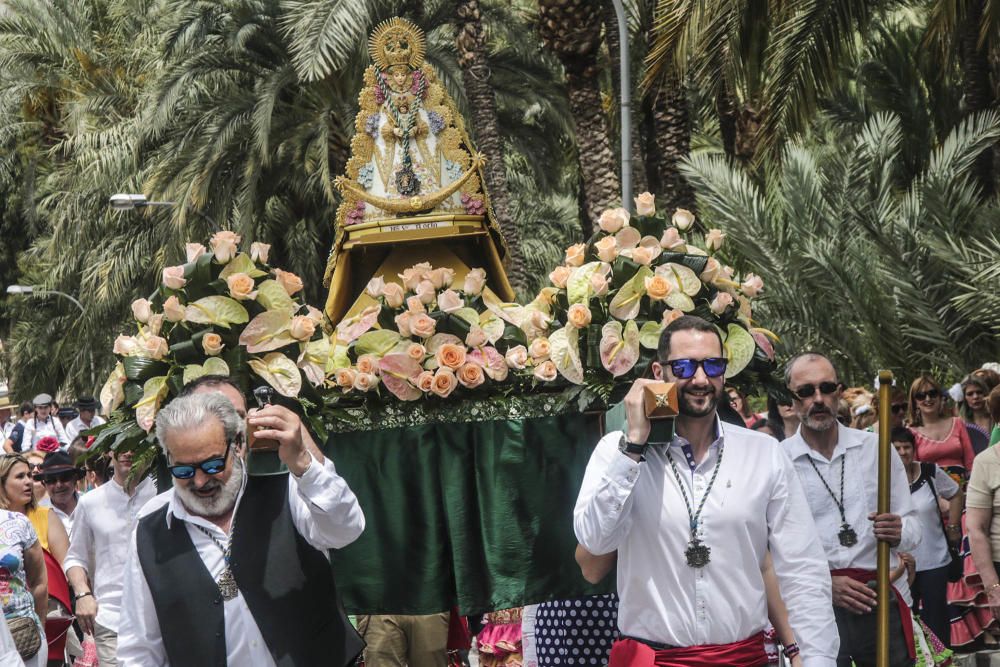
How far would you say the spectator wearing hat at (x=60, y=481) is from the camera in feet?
32.5

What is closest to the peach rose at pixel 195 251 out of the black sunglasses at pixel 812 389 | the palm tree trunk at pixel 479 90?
the black sunglasses at pixel 812 389

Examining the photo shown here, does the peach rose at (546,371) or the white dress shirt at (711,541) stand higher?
the peach rose at (546,371)

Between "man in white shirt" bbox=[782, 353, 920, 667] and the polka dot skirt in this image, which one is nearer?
"man in white shirt" bbox=[782, 353, 920, 667]

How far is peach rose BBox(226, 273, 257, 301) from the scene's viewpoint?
6.18 meters

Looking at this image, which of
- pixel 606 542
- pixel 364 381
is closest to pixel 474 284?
pixel 364 381

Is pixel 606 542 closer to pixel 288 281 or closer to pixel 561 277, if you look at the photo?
pixel 561 277

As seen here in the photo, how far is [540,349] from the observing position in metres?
6.52

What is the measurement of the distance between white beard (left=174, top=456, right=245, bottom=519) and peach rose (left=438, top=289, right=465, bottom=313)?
2300 mm

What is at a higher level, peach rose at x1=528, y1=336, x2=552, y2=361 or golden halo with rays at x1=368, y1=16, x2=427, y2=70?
golden halo with rays at x1=368, y1=16, x2=427, y2=70

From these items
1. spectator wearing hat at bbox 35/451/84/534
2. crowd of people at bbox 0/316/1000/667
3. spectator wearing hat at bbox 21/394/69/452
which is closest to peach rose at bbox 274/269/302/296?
crowd of people at bbox 0/316/1000/667

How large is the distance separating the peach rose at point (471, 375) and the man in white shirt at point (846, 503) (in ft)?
4.56

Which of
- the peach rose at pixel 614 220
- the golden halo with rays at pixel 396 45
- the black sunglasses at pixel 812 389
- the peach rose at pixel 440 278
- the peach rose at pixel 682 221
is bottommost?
the black sunglasses at pixel 812 389

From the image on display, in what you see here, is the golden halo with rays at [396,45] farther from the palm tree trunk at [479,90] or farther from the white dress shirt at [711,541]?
the palm tree trunk at [479,90]

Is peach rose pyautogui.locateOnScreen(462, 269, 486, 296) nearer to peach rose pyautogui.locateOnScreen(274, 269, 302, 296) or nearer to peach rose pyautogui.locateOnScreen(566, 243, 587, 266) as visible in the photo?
peach rose pyautogui.locateOnScreen(566, 243, 587, 266)
